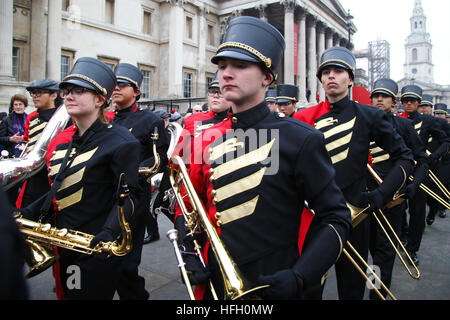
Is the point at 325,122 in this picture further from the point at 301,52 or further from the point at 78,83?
the point at 301,52

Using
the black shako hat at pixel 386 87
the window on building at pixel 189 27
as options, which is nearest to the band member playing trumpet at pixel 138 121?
the black shako hat at pixel 386 87

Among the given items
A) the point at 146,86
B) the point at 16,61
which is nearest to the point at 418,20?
the point at 146,86

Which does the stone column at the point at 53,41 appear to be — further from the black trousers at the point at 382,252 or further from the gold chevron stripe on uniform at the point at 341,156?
the gold chevron stripe on uniform at the point at 341,156

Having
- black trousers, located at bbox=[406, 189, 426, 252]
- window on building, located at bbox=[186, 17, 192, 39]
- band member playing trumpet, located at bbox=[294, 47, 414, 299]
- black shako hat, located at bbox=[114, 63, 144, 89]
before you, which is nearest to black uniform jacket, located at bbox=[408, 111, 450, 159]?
black trousers, located at bbox=[406, 189, 426, 252]

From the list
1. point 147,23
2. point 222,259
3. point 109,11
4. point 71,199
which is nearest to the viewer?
point 222,259

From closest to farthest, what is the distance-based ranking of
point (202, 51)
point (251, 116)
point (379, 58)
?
point (251, 116)
point (202, 51)
point (379, 58)

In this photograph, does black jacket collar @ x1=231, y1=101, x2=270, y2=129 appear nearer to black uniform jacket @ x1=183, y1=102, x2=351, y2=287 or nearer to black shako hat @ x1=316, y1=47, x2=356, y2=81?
black uniform jacket @ x1=183, y1=102, x2=351, y2=287

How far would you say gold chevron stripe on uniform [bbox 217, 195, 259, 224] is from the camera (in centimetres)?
192

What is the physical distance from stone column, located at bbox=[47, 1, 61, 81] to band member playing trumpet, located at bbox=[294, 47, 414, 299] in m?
20.1

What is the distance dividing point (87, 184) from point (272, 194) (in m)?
1.64

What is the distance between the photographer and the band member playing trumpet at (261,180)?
1833 mm

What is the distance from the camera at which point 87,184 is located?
9.48ft
